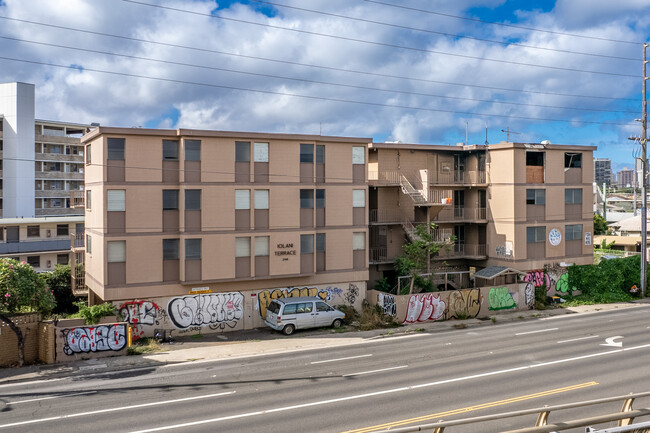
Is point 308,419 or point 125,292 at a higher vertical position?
point 125,292

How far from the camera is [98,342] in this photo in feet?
81.1

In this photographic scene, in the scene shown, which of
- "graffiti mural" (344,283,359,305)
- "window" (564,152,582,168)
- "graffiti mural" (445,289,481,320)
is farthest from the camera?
"window" (564,152,582,168)

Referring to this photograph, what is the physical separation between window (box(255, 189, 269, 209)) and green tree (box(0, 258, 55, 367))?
1187 cm

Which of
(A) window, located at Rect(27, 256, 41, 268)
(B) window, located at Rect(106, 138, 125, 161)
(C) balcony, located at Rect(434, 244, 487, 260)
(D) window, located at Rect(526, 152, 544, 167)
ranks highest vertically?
(D) window, located at Rect(526, 152, 544, 167)

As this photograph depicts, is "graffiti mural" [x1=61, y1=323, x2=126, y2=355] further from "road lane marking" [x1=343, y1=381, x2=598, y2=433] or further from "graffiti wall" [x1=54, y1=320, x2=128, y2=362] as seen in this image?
"road lane marking" [x1=343, y1=381, x2=598, y2=433]

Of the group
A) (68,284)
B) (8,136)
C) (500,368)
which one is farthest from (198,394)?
(8,136)

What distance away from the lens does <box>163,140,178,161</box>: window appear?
2967 cm

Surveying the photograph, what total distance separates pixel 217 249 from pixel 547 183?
25129 millimetres

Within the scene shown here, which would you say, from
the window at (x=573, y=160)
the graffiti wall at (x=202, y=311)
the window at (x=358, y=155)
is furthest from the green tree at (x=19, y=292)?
the window at (x=573, y=160)

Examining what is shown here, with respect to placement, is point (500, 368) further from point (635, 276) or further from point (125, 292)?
point (635, 276)

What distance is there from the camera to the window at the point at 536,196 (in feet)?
132

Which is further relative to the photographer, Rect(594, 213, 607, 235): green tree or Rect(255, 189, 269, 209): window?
Rect(594, 213, 607, 235): green tree

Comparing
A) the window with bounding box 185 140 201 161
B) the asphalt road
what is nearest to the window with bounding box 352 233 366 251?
the asphalt road

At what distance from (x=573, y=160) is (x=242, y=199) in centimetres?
2656
